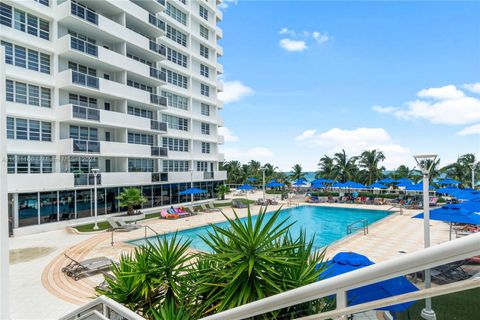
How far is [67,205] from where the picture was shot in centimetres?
2291

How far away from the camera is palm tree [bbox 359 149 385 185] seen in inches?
1759

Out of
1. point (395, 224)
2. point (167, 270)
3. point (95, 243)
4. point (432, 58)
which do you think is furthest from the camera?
point (395, 224)

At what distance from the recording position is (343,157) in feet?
154

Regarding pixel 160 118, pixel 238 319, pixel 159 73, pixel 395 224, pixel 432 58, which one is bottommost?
pixel 395 224

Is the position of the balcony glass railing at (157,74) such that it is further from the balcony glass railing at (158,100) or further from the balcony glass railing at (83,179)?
the balcony glass railing at (83,179)

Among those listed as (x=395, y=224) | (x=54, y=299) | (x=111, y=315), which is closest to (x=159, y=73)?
(x=54, y=299)

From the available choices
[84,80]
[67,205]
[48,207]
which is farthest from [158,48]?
[48,207]

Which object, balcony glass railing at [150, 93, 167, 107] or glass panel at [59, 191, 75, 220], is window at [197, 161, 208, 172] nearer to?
balcony glass railing at [150, 93, 167, 107]

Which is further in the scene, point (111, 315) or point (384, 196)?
point (384, 196)

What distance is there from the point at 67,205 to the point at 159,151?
34.5 feet

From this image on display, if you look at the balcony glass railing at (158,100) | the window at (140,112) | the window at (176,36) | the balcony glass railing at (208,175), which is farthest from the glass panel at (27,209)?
the window at (176,36)

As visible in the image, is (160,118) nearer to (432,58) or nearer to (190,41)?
(190,41)

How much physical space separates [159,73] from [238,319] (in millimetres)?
31784

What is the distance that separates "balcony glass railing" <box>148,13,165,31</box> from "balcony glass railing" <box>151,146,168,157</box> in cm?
1395
